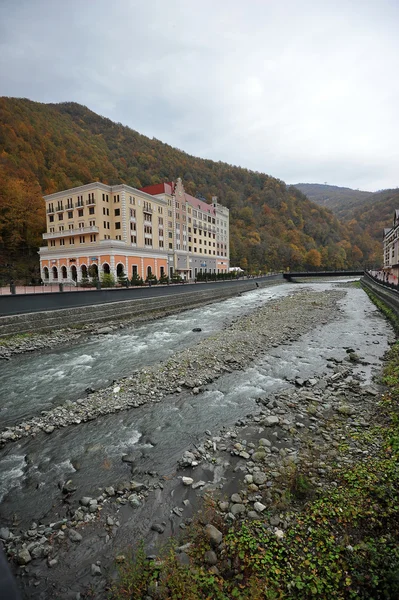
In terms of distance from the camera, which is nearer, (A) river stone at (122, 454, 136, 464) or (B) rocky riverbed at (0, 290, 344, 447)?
(A) river stone at (122, 454, 136, 464)

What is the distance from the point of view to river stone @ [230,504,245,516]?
4223 millimetres

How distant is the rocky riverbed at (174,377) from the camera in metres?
7.38

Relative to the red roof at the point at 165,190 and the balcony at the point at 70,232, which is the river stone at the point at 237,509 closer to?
the balcony at the point at 70,232

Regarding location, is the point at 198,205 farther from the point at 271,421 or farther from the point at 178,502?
the point at 178,502

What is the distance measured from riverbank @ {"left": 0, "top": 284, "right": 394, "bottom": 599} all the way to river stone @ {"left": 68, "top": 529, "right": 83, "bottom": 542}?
0.01 m

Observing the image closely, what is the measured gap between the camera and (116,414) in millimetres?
7719

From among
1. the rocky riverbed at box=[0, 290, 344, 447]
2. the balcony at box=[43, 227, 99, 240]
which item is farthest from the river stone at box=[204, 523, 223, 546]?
the balcony at box=[43, 227, 99, 240]

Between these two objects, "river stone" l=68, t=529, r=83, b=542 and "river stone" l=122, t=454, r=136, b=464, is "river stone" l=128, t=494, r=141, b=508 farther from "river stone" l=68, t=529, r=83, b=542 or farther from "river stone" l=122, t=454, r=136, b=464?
"river stone" l=122, t=454, r=136, b=464

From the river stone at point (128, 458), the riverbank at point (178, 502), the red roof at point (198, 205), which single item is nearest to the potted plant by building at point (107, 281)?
the riverbank at point (178, 502)

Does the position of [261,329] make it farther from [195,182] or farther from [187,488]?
[195,182]

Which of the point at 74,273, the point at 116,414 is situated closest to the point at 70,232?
the point at 74,273

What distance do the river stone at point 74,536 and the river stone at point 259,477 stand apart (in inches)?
114

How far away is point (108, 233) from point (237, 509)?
4488cm

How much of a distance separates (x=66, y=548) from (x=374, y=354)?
13.0 meters
